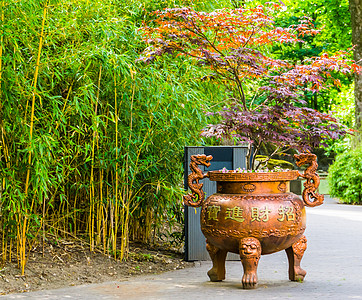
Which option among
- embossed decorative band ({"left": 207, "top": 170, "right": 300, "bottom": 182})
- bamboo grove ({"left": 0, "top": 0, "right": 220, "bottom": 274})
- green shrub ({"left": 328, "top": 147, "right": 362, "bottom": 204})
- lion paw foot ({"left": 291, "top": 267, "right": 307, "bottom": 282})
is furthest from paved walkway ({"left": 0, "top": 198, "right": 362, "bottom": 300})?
green shrub ({"left": 328, "top": 147, "right": 362, "bottom": 204})

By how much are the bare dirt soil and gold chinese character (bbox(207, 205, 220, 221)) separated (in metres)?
1.09

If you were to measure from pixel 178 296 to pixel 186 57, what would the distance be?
3.02 metres

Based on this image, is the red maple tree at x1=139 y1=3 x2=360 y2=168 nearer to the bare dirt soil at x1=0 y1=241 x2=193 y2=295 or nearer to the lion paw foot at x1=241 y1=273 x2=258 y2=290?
the lion paw foot at x1=241 y1=273 x2=258 y2=290

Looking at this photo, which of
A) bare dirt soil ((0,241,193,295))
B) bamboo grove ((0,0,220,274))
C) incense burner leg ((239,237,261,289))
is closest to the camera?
incense burner leg ((239,237,261,289))

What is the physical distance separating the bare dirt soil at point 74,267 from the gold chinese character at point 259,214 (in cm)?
142

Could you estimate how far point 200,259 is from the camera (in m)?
5.98

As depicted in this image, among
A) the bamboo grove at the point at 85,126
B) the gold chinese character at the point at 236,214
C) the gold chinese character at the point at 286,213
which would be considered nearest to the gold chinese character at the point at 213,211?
the gold chinese character at the point at 236,214

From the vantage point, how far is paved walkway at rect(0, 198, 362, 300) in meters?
4.41

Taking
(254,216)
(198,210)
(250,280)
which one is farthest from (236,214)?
(198,210)

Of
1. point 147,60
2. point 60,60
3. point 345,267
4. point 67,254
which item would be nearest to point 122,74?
point 147,60

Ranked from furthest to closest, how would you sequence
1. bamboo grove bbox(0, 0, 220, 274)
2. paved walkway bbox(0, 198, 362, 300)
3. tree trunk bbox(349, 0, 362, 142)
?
tree trunk bbox(349, 0, 362, 142)
bamboo grove bbox(0, 0, 220, 274)
paved walkway bbox(0, 198, 362, 300)

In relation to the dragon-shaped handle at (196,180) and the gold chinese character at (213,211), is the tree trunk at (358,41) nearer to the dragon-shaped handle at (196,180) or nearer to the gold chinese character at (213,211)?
the dragon-shaped handle at (196,180)

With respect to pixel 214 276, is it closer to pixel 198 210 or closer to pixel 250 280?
pixel 250 280

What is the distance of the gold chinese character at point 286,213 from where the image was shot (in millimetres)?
4582
